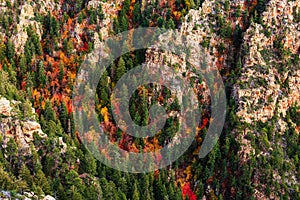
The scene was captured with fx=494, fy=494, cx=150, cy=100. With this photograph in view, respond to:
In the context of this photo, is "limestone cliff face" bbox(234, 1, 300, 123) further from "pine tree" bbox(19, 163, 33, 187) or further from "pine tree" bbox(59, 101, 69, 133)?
"pine tree" bbox(19, 163, 33, 187)

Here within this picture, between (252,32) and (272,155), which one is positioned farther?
(252,32)

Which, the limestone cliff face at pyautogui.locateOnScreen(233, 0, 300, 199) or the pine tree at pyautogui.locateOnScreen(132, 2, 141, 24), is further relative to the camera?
the pine tree at pyautogui.locateOnScreen(132, 2, 141, 24)

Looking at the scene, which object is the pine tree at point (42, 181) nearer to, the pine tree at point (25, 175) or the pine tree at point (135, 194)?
the pine tree at point (25, 175)

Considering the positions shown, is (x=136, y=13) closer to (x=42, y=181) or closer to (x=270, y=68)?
(x=270, y=68)

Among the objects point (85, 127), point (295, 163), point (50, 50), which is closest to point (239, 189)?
point (295, 163)

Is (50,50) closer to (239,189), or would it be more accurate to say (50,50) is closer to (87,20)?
(87,20)

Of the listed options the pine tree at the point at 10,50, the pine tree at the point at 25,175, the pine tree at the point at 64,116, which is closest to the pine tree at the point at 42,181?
the pine tree at the point at 25,175

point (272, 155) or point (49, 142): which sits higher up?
point (272, 155)

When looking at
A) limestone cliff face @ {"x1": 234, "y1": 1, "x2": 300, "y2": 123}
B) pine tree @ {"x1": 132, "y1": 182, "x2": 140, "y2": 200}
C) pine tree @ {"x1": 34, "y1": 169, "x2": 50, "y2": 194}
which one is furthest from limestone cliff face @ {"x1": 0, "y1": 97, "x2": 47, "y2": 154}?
limestone cliff face @ {"x1": 234, "y1": 1, "x2": 300, "y2": 123}
